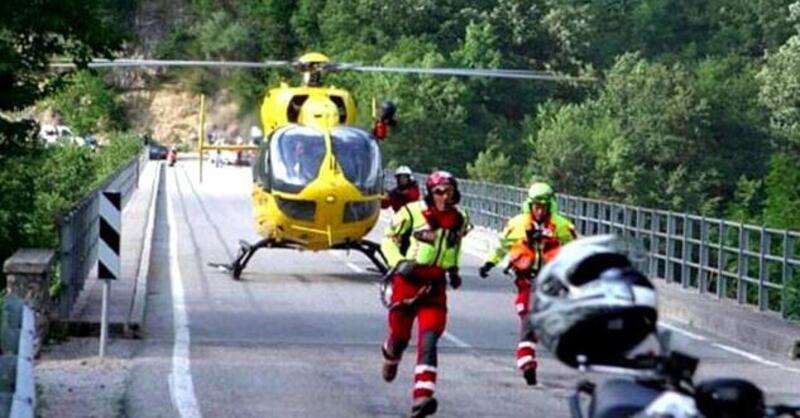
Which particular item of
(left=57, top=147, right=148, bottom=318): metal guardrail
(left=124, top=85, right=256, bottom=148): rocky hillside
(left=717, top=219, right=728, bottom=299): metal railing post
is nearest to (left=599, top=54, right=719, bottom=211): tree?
(left=124, top=85, right=256, bottom=148): rocky hillside

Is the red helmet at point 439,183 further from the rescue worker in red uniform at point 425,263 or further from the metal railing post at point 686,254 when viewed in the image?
the metal railing post at point 686,254

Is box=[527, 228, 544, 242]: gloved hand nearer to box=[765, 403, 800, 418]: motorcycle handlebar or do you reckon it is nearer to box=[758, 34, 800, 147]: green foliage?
box=[765, 403, 800, 418]: motorcycle handlebar

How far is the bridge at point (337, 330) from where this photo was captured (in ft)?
56.7

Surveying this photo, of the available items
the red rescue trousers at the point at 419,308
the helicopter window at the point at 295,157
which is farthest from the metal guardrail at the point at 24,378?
the helicopter window at the point at 295,157

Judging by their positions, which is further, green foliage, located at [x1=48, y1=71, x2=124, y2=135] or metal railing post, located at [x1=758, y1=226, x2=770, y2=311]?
green foliage, located at [x1=48, y1=71, x2=124, y2=135]

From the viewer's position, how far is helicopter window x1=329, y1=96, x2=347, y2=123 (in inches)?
1280

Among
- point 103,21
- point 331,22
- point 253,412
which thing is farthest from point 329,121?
point 331,22

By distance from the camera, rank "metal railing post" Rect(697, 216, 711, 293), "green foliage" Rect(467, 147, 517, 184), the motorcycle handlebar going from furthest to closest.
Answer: "green foliage" Rect(467, 147, 517, 184) < "metal railing post" Rect(697, 216, 711, 293) < the motorcycle handlebar

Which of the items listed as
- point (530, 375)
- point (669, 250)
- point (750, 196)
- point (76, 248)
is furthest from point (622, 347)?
point (750, 196)

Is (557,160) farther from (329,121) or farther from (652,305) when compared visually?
(652,305)

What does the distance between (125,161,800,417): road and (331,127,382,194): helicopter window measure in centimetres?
144

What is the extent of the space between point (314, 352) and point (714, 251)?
1236 centimetres

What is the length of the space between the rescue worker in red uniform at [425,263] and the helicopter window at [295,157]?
14.7 meters

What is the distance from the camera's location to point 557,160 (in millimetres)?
93750
